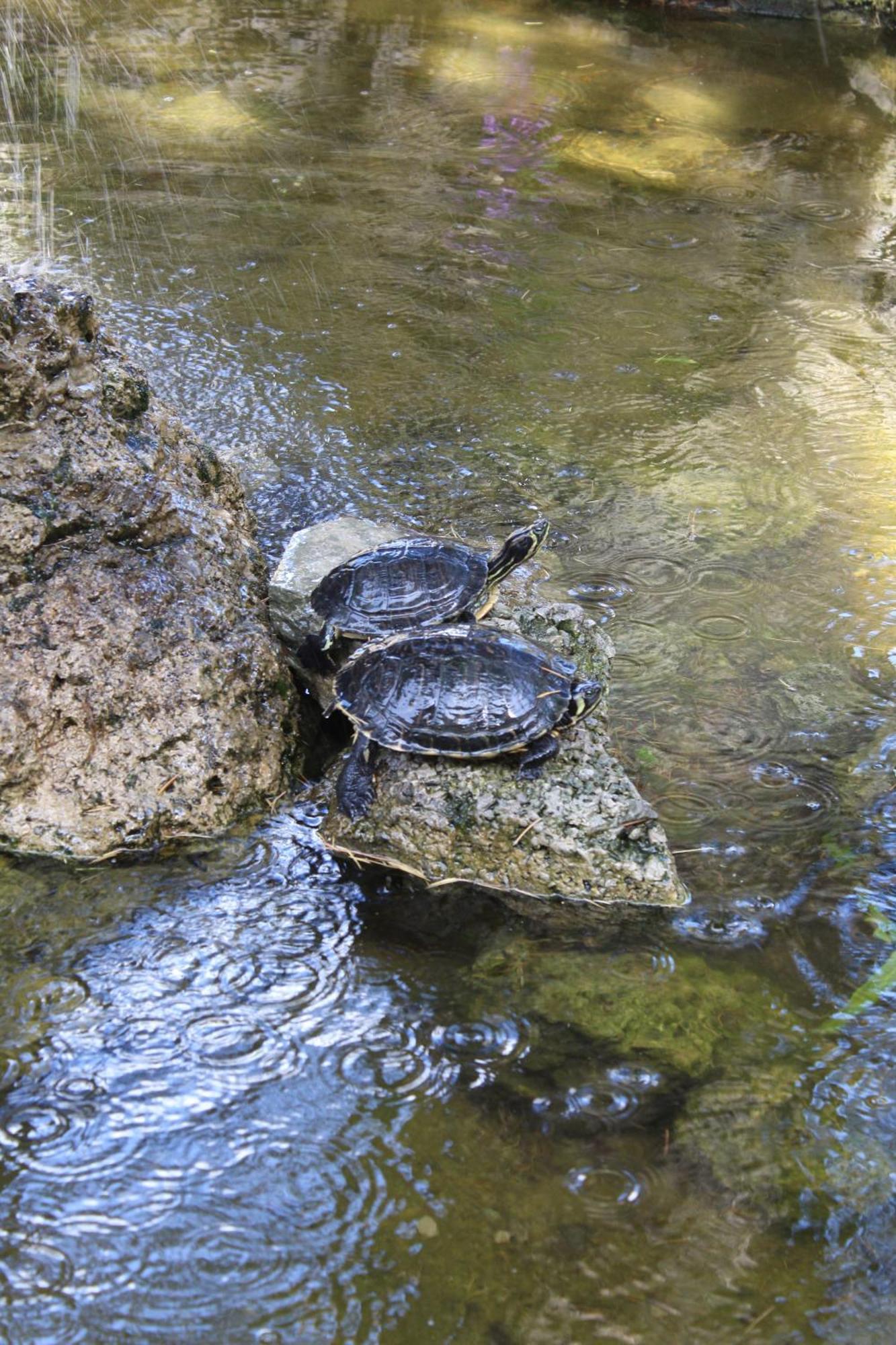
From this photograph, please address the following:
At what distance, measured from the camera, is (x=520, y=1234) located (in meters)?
2.61

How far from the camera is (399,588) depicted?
4230 millimetres

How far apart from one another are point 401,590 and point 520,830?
116 centimetres

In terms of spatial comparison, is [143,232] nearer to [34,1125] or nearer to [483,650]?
[483,650]

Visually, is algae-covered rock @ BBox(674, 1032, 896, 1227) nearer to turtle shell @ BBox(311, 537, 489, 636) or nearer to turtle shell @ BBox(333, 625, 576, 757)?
turtle shell @ BBox(333, 625, 576, 757)

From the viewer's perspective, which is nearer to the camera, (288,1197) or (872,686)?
(288,1197)

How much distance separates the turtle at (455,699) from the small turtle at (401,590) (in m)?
0.37

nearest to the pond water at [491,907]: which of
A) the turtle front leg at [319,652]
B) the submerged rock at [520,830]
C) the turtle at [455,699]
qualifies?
the submerged rock at [520,830]

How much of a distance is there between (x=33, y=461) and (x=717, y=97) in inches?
409

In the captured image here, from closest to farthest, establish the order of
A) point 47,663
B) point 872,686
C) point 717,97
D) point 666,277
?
point 47,663, point 872,686, point 666,277, point 717,97

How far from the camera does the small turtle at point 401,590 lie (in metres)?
4.16

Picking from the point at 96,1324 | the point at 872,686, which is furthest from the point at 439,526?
the point at 96,1324

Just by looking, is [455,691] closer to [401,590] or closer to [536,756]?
[536,756]

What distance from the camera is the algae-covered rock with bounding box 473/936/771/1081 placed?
10.1ft

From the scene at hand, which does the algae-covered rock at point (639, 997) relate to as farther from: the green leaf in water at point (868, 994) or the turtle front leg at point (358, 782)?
the turtle front leg at point (358, 782)
